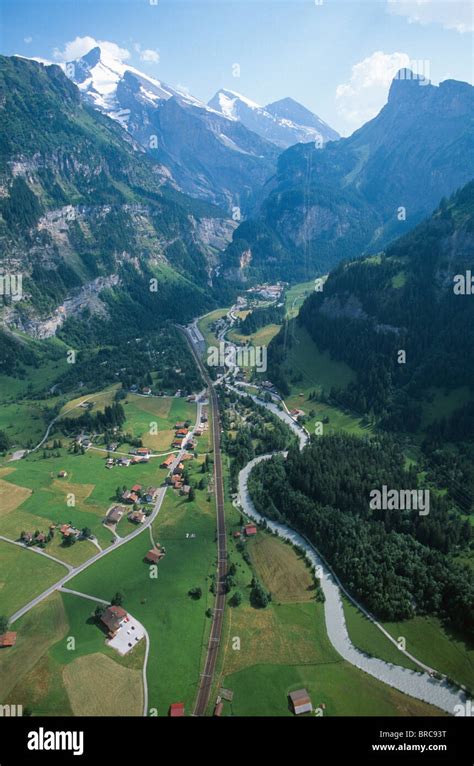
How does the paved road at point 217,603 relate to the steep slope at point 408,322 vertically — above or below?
below

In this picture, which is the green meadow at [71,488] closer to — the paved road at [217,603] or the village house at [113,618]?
the paved road at [217,603]

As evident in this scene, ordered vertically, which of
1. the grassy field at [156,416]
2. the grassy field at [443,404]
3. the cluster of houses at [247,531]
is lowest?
the cluster of houses at [247,531]

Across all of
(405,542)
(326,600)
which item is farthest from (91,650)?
(405,542)

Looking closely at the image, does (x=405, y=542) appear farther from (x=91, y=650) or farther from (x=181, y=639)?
(x=91, y=650)

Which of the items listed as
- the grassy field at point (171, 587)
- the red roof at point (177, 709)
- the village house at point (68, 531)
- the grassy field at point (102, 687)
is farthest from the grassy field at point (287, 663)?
the village house at point (68, 531)

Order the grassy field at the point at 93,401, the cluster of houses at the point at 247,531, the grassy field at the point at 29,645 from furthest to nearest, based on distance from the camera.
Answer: the grassy field at the point at 93,401
the cluster of houses at the point at 247,531
the grassy field at the point at 29,645

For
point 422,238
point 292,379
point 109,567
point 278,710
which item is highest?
point 422,238
